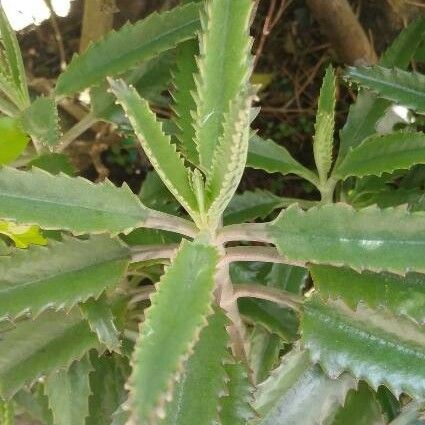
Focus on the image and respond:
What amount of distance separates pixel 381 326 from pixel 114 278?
290 millimetres

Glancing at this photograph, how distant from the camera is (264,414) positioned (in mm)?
756

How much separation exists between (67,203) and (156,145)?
0.36 ft

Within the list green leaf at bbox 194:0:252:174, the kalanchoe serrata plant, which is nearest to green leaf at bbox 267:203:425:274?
the kalanchoe serrata plant

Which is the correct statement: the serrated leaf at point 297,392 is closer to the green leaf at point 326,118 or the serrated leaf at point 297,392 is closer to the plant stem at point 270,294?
the plant stem at point 270,294

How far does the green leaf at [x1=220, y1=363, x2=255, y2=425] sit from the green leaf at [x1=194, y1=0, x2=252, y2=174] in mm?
244

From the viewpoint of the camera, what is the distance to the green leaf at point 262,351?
0.95m

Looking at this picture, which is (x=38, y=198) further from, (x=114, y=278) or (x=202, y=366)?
(x=202, y=366)

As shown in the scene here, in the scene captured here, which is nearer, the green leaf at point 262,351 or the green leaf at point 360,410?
the green leaf at point 360,410

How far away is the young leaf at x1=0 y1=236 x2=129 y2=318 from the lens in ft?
2.20

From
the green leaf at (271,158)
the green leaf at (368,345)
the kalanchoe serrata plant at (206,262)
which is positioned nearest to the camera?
the kalanchoe serrata plant at (206,262)

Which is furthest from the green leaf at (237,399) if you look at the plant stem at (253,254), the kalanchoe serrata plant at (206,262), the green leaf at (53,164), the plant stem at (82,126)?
the plant stem at (82,126)

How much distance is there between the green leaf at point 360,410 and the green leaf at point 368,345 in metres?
0.12

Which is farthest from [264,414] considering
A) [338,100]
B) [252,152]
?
[338,100]

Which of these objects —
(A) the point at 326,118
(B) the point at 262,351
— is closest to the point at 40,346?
(B) the point at 262,351
